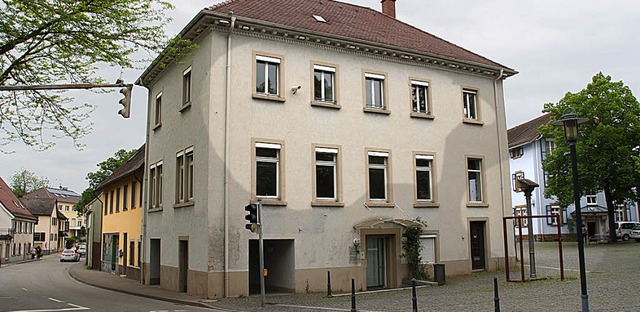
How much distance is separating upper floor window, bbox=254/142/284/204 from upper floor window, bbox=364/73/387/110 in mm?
4538

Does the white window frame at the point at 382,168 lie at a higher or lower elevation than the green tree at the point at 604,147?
lower

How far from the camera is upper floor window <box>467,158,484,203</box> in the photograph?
25109 millimetres

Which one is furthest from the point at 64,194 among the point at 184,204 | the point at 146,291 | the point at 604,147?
the point at 184,204

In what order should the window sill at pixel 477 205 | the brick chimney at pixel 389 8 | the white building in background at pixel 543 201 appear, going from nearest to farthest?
the window sill at pixel 477 205
the brick chimney at pixel 389 8
the white building in background at pixel 543 201

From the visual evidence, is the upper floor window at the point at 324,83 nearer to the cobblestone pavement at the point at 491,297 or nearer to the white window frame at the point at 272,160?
the white window frame at the point at 272,160

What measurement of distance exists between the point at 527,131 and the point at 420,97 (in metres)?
38.2

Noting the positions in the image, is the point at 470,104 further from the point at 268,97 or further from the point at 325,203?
the point at 268,97

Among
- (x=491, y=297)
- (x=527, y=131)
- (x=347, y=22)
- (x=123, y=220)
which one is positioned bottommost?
(x=491, y=297)

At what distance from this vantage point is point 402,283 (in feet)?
72.3

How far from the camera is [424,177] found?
23.8 meters

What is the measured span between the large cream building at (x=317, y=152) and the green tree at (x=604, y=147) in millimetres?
22051

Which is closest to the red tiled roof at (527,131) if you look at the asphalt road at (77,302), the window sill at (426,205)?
the window sill at (426,205)

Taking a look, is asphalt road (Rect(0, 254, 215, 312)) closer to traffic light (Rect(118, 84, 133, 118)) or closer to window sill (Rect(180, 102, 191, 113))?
traffic light (Rect(118, 84, 133, 118))

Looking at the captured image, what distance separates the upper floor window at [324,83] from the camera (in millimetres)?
21625
